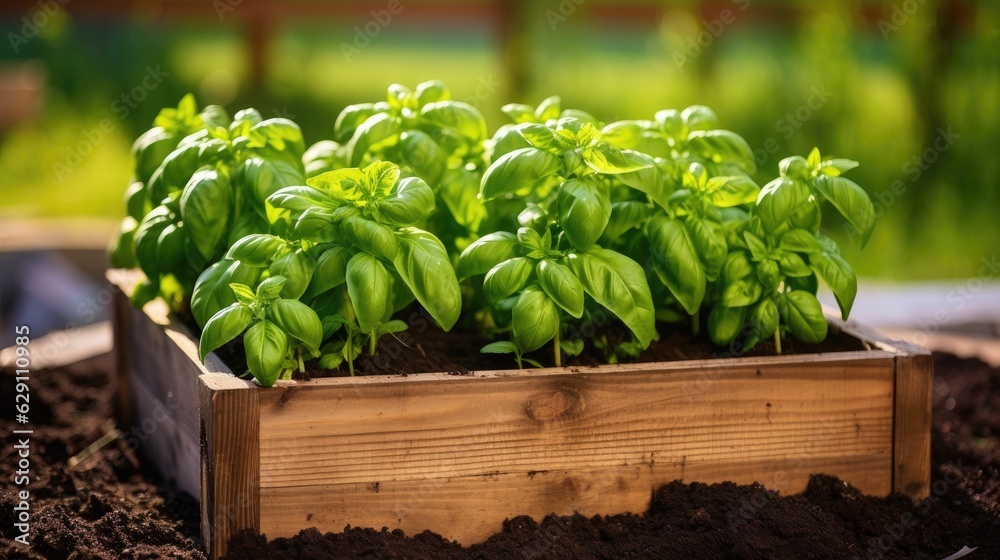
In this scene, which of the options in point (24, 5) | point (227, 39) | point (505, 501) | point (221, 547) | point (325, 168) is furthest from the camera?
point (227, 39)

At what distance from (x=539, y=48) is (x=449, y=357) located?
5038 mm

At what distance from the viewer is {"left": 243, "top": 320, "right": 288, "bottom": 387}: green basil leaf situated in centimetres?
160

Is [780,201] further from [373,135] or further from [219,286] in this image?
[219,286]

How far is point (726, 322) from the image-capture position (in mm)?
1919

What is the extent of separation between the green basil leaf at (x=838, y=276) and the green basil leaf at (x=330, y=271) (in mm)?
835

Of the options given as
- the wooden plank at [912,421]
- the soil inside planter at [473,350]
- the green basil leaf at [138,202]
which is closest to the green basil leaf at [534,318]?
the soil inside planter at [473,350]

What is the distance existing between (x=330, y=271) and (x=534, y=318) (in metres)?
0.33

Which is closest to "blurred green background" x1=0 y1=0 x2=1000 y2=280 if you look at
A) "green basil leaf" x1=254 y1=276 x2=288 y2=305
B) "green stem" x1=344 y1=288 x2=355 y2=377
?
"green stem" x1=344 y1=288 x2=355 y2=377

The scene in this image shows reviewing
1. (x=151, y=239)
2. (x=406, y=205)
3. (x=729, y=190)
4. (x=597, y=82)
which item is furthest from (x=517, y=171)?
(x=597, y=82)

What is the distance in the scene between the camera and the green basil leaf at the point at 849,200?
188cm

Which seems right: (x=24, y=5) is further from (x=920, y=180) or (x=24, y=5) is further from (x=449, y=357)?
(x=449, y=357)

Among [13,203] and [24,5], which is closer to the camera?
[13,203]

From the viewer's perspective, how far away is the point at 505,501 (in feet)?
5.79

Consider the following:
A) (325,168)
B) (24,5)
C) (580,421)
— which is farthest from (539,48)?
(580,421)
